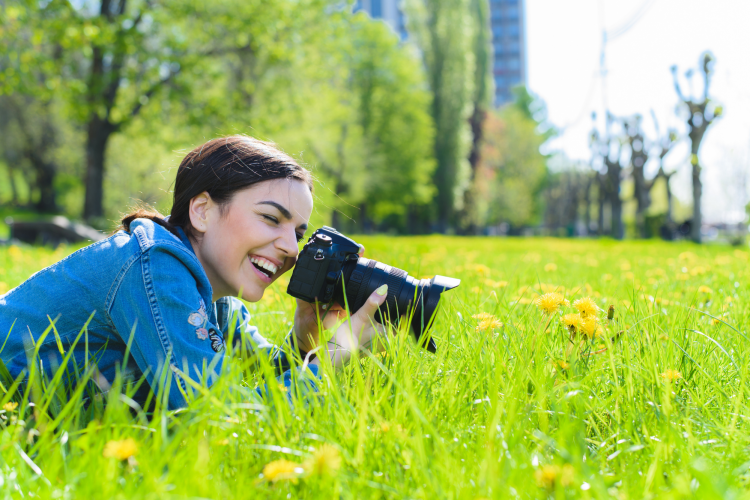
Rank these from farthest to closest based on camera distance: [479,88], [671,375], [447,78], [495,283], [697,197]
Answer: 1. [479,88]
2. [447,78]
3. [697,197]
4. [495,283]
5. [671,375]

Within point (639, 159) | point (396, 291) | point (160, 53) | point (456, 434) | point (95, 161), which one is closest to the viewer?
point (456, 434)

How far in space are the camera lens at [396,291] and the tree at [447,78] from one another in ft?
97.7

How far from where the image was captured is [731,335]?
1.68 meters

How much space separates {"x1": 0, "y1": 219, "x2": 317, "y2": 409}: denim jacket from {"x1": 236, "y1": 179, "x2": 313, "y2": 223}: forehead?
0.28 m

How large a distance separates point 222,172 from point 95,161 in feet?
43.0

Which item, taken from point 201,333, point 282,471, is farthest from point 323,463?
point 201,333

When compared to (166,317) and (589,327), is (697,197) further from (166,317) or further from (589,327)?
(166,317)

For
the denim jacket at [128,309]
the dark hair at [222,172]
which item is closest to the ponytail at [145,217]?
the dark hair at [222,172]

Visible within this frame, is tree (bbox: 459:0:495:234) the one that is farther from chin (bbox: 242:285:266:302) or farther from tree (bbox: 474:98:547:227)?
chin (bbox: 242:285:266:302)

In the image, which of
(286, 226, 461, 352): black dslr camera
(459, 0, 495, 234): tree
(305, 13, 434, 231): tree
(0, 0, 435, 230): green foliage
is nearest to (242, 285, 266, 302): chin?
(286, 226, 461, 352): black dslr camera

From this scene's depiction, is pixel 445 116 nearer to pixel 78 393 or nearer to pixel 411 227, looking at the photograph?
pixel 411 227

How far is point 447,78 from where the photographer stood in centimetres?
3042

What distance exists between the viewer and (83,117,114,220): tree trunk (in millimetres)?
12859

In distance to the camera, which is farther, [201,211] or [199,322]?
[201,211]
